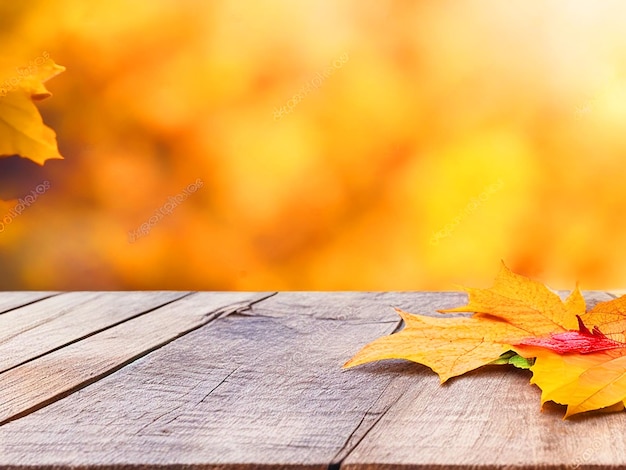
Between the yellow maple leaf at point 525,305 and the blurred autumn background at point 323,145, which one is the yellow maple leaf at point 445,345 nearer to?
the yellow maple leaf at point 525,305

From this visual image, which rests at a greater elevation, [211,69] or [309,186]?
[211,69]

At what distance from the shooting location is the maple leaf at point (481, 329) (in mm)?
651

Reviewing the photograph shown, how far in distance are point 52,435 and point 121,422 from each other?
5 centimetres

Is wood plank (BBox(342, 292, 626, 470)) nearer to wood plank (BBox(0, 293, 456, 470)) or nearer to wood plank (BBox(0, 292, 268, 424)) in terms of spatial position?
wood plank (BBox(0, 293, 456, 470))

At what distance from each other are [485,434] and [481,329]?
220 millimetres

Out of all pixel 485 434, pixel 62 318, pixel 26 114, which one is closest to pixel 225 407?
pixel 485 434

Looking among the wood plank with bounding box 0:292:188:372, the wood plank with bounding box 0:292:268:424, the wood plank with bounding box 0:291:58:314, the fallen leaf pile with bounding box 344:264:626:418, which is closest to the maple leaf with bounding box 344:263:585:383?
the fallen leaf pile with bounding box 344:264:626:418

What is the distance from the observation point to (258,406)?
0.57 m

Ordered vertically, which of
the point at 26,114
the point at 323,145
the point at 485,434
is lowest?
the point at 485,434

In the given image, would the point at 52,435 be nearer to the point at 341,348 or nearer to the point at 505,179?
the point at 341,348

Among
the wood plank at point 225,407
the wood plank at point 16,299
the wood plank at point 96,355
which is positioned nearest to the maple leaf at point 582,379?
the wood plank at point 225,407

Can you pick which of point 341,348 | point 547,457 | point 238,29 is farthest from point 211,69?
point 547,457

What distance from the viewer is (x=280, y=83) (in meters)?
1.83

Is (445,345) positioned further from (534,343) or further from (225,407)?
(225,407)
